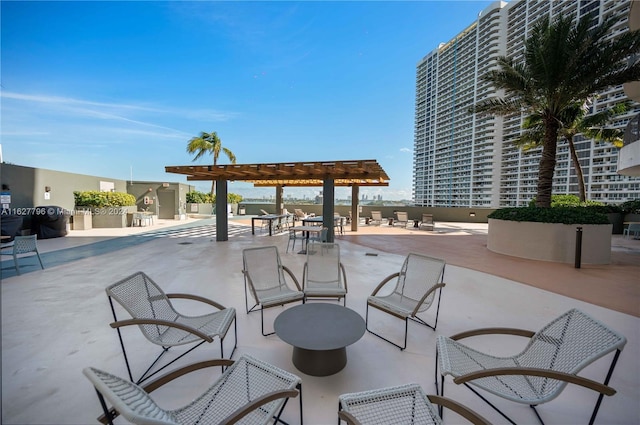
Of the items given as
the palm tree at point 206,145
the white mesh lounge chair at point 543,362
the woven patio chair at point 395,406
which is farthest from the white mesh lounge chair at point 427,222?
the palm tree at point 206,145

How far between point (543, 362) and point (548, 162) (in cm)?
867

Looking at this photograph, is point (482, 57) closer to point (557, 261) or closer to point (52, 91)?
point (557, 261)

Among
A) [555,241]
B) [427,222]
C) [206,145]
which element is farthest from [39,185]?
[555,241]

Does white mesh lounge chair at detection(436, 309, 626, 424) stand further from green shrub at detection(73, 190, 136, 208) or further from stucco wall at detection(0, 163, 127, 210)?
green shrub at detection(73, 190, 136, 208)

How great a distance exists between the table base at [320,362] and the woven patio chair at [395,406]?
0.82 m

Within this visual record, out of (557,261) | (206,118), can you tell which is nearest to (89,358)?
(557,261)

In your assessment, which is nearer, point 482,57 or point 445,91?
point 482,57

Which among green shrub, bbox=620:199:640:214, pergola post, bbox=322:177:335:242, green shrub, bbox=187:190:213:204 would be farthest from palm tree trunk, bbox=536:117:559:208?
green shrub, bbox=187:190:213:204

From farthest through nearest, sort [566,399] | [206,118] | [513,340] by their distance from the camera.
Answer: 1. [206,118]
2. [513,340]
3. [566,399]

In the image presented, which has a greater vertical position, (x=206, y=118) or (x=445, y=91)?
(x=445, y=91)

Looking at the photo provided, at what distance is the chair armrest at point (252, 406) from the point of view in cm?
123

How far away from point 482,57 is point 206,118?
5278 cm

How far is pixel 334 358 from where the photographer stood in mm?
2371

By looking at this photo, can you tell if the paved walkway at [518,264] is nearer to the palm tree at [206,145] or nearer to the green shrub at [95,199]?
the green shrub at [95,199]
